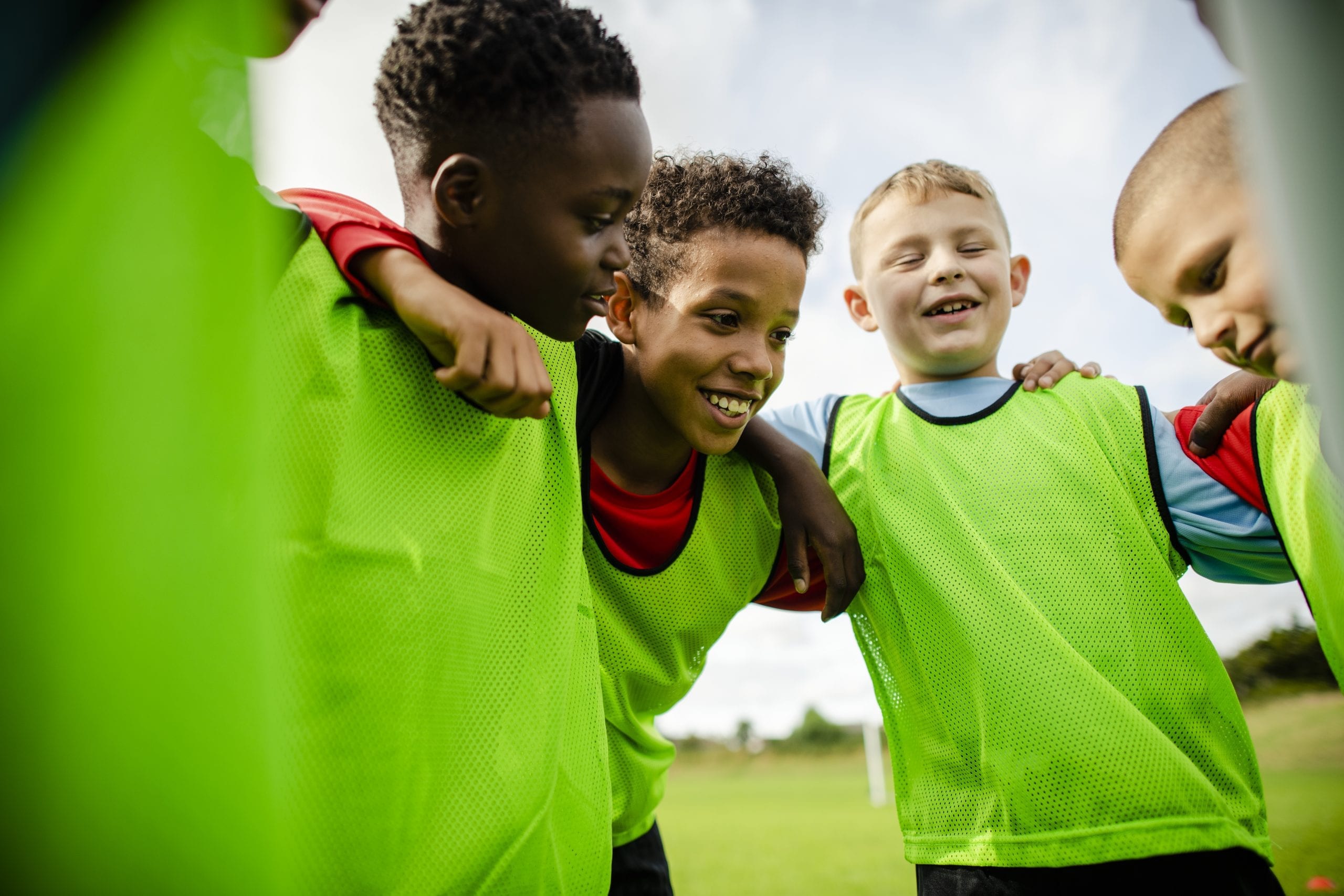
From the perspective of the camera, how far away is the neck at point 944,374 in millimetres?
2115

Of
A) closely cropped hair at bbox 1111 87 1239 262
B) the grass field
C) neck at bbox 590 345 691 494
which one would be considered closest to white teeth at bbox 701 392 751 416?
neck at bbox 590 345 691 494

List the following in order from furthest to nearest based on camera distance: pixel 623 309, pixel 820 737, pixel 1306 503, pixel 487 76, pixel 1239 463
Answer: pixel 820 737
pixel 623 309
pixel 1239 463
pixel 1306 503
pixel 487 76

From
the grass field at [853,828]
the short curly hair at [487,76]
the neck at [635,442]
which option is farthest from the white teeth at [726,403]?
the grass field at [853,828]

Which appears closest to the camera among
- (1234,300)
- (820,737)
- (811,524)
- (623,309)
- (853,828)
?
(1234,300)

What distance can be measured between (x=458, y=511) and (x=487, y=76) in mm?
672

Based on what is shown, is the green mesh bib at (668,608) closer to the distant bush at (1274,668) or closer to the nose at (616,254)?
the nose at (616,254)

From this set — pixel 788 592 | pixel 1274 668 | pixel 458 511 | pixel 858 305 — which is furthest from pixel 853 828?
pixel 458 511

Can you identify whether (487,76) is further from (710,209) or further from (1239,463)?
(1239,463)

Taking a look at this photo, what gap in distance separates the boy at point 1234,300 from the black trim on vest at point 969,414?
466 mm

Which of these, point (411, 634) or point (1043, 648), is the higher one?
point (411, 634)

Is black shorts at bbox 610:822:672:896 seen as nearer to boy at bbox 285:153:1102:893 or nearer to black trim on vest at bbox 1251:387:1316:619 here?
boy at bbox 285:153:1102:893

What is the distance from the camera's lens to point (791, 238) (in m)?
1.96

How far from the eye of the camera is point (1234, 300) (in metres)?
1.07

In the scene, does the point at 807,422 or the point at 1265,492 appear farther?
the point at 807,422
